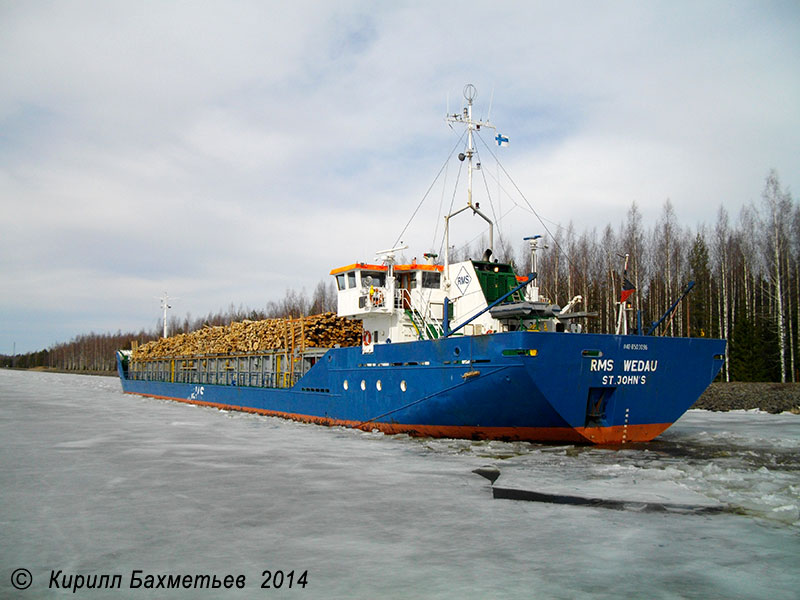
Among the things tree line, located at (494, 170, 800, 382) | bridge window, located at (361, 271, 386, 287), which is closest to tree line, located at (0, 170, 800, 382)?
tree line, located at (494, 170, 800, 382)

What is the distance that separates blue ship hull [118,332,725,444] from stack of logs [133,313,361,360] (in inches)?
224

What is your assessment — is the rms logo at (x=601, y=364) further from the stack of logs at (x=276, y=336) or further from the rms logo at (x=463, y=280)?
the stack of logs at (x=276, y=336)

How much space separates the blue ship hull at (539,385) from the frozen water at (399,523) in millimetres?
840

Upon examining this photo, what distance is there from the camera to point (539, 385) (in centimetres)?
1208

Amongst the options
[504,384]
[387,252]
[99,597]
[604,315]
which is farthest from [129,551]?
[604,315]

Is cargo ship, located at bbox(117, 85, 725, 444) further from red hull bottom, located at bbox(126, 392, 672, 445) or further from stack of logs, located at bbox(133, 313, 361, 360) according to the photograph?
stack of logs, located at bbox(133, 313, 361, 360)

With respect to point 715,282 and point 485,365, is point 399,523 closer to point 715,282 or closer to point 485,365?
point 485,365

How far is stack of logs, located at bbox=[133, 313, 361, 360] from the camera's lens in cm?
2214

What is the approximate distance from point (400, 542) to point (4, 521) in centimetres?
414

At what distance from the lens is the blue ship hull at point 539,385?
1230 centimetres

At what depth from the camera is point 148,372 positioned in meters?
42.7

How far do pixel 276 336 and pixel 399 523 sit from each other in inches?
729

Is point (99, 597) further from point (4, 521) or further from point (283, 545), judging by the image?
point (4, 521)

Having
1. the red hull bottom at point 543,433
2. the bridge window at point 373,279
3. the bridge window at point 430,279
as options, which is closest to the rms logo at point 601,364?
the red hull bottom at point 543,433
